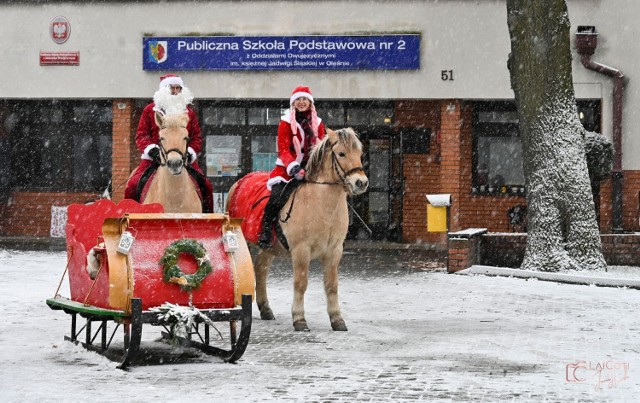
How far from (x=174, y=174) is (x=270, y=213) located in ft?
6.04

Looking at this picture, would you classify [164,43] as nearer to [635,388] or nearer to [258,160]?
[258,160]

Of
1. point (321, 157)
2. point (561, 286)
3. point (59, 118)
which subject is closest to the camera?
point (321, 157)

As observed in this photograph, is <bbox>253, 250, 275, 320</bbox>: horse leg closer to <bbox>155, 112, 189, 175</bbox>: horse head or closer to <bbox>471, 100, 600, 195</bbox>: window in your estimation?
<bbox>155, 112, 189, 175</bbox>: horse head

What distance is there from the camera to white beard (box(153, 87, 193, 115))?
1139cm

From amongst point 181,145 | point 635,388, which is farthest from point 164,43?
point 635,388

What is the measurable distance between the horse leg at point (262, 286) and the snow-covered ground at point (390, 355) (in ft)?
0.60

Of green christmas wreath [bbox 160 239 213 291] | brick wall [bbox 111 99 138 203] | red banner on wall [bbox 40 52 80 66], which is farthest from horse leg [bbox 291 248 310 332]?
red banner on wall [bbox 40 52 80 66]

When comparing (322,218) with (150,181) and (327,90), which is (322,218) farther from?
(327,90)

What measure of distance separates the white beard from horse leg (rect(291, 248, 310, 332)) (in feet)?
6.40

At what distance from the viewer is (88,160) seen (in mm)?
28531

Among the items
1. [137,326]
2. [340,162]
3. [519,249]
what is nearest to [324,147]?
[340,162]

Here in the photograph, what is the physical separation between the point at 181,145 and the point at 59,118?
1831cm

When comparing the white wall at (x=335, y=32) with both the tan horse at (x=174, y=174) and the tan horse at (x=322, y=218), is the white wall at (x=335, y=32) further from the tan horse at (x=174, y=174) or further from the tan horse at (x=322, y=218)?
the tan horse at (x=174, y=174)

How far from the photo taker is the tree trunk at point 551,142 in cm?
1845
